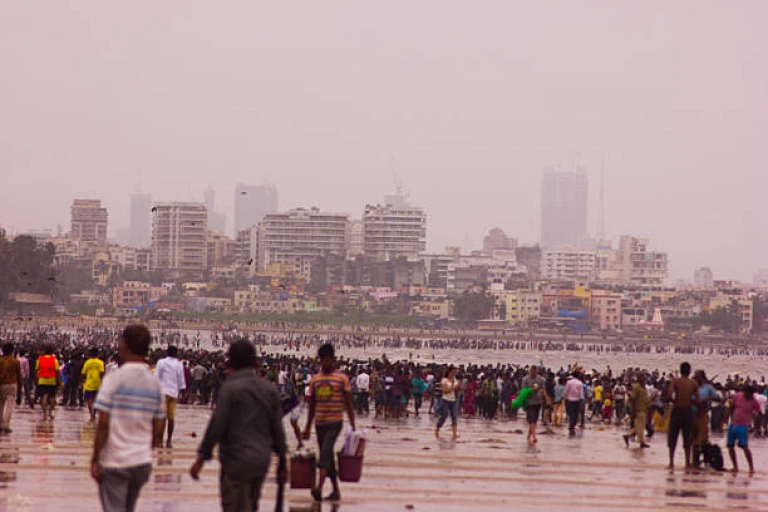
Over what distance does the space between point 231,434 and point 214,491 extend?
3.97 m

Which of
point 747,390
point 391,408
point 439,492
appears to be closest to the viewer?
point 439,492

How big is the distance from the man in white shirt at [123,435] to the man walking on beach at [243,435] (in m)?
0.55

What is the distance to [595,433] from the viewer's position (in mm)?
25828

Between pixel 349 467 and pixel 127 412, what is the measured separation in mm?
4496

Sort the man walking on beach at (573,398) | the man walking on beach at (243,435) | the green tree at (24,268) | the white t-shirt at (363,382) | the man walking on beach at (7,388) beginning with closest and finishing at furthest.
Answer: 1. the man walking on beach at (243,435)
2. the man walking on beach at (7,388)
3. the man walking on beach at (573,398)
4. the white t-shirt at (363,382)
5. the green tree at (24,268)

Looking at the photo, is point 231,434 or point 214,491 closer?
point 231,434

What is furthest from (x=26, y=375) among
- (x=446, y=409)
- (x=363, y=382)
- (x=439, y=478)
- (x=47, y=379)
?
(x=439, y=478)

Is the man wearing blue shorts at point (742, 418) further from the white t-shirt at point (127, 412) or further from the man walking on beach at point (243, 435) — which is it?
the white t-shirt at point (127, 412)

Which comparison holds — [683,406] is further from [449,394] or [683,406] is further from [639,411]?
[449,394]

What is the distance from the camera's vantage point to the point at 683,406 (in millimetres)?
18266

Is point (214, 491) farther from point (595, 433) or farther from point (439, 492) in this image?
point (595, 433)

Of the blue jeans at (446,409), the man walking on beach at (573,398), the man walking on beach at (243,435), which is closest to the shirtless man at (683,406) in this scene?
the blue jeans at (446,409)

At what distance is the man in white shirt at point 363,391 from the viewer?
29.8m

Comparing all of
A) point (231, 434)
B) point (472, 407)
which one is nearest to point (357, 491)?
point (231, 434)
